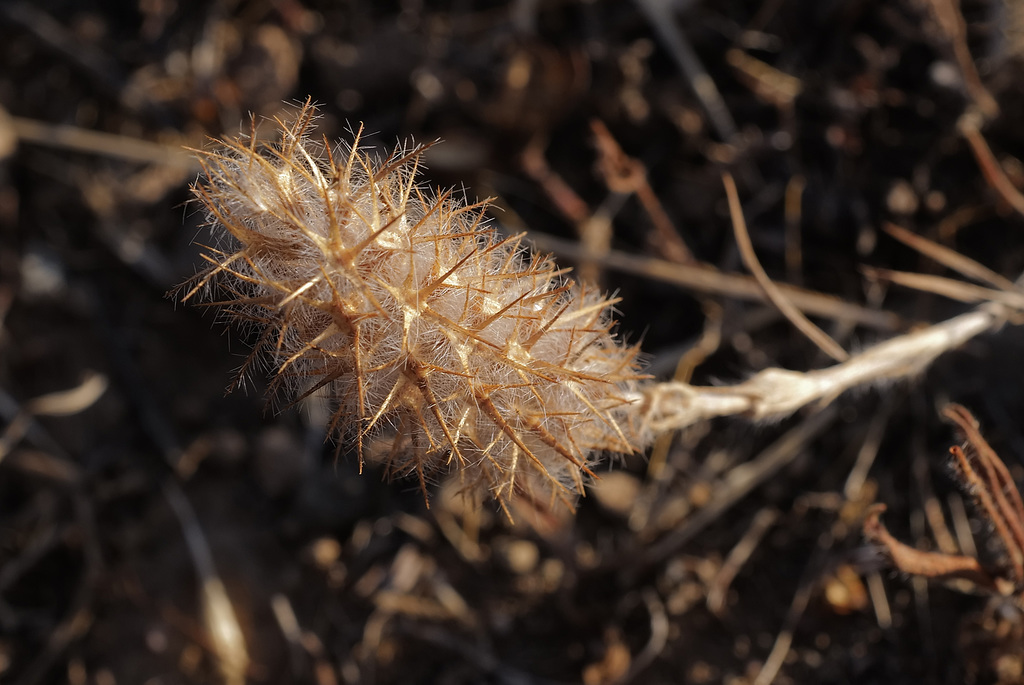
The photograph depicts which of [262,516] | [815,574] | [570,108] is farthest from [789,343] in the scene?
[262,516]

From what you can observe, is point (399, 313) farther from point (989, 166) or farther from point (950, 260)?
point (989, 166)

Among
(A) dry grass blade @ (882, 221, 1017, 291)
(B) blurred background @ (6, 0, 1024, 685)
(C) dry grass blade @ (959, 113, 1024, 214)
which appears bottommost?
(B) blurred background @ (6, 0, 1024, 685)

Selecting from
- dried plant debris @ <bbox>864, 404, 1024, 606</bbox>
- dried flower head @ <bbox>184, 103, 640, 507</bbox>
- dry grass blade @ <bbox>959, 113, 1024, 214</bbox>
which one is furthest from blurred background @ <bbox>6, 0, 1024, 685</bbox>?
dried flower head @ <bbox>184, 103, 640, 507</bbox>

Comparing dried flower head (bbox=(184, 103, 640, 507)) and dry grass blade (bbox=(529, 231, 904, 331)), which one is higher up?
dried flower head (bbox=(184, 103, 640, 507))

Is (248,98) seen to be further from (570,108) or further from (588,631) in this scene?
(588,631)

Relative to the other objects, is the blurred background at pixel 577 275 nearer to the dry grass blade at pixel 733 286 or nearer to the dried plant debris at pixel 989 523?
the dry grass blade at pixel 733 286

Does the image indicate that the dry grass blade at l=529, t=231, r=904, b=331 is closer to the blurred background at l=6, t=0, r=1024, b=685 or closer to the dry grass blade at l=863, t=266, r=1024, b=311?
the blurred background at l=6, t=0, r=1024, b=685

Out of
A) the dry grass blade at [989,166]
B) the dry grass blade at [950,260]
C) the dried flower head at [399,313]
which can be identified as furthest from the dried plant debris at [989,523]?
the dry grass blade at [989,166]
